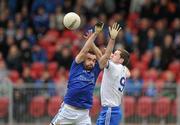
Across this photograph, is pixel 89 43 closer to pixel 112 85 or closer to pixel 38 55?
pixel 112 85

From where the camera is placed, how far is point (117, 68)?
14906 mm

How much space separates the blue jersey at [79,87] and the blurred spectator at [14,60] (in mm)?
8991

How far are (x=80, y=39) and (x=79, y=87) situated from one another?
1048cm

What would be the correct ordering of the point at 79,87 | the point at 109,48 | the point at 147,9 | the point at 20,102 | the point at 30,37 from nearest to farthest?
the point at 109,48
the point at 79,87
the point at 20,102
the point at 30,37
the point at 147,9

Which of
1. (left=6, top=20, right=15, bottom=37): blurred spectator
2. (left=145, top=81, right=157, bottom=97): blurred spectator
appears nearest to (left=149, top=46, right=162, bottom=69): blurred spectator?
(left=145, top=81, right=157, bottom=97): blurred spectator

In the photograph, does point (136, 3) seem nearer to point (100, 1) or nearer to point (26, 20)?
point (100, 1)

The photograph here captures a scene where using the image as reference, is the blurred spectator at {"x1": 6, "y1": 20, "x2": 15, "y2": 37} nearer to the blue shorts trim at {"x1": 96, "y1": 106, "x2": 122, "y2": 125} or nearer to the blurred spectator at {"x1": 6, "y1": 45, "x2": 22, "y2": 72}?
the blurred spectator at {"x1": 6, "y1": 45, "x2": 22, "y2": 72}

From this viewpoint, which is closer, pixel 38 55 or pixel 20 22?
pixel 38 55

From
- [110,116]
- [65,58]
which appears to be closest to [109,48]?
[110,116]

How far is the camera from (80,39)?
25203mm

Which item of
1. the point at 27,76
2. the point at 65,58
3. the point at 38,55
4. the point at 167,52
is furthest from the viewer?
the point at 38,55

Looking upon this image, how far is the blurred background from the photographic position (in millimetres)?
21375

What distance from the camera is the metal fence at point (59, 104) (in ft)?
69.9

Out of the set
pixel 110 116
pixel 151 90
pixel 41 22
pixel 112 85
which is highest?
pixel 41 22
